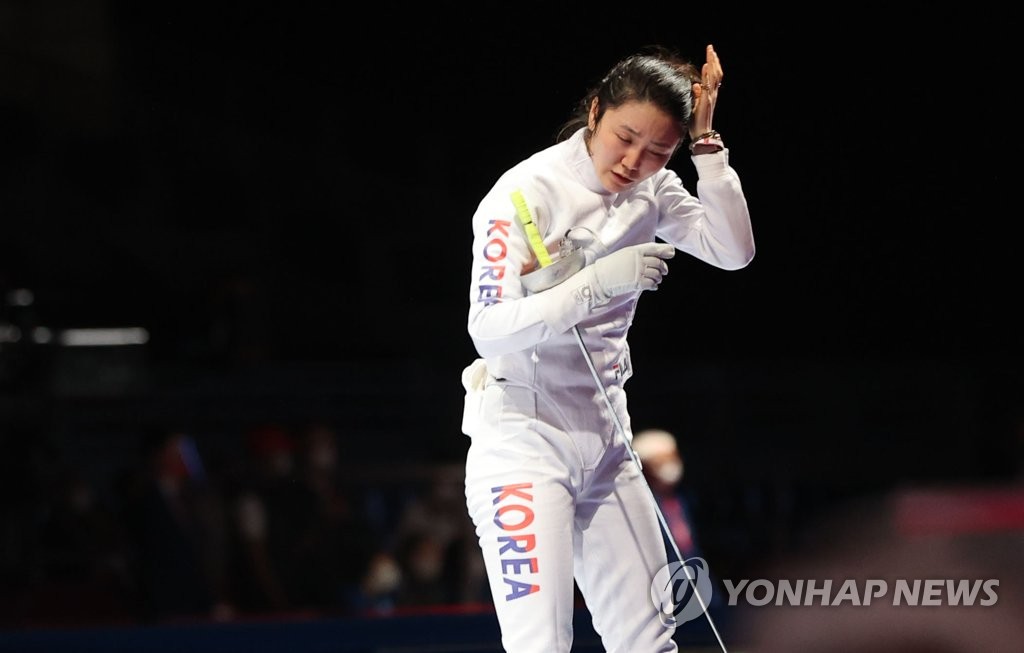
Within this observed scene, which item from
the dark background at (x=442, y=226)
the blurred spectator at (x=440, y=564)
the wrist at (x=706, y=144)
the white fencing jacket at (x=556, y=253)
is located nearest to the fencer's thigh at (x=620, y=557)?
the white fencing jacket at (x=556, y=253)

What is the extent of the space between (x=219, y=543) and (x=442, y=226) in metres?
4.32

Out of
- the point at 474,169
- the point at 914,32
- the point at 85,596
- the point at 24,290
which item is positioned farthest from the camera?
the point at 474,169

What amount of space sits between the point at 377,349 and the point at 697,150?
6.62 metres

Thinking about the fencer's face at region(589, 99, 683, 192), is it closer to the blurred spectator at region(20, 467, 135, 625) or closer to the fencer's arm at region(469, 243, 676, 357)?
the fencer's arm at region(469, 243, 676, 357)

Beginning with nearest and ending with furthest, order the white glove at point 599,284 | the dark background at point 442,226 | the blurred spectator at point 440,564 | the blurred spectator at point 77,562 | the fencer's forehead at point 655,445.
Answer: the white glove at point 599,284 → the fencer's forehead at point 655,445 → the blurred spectator at point 77,562 → the blurred spectator at point 440,564 → the dark background at point 442,226

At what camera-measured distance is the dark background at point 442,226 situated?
576cm

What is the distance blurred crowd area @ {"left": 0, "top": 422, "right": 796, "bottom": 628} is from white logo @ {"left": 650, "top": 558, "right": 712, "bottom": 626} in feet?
8.14

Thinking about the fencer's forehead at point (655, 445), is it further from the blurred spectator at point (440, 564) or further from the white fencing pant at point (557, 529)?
the white fencing pant at point (557, 529)

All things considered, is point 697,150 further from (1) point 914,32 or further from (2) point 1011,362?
(2) point 1011,362

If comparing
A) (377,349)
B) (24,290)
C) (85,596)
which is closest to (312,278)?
(377,349)

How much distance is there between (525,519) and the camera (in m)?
2.08

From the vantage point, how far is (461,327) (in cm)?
829

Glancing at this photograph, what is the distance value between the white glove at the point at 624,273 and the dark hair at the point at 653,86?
0.26 metres

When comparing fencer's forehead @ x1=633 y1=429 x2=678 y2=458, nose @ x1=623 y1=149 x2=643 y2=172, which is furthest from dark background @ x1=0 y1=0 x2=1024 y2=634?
nose @ x1=623 y1=149 x2=643 y2=172
